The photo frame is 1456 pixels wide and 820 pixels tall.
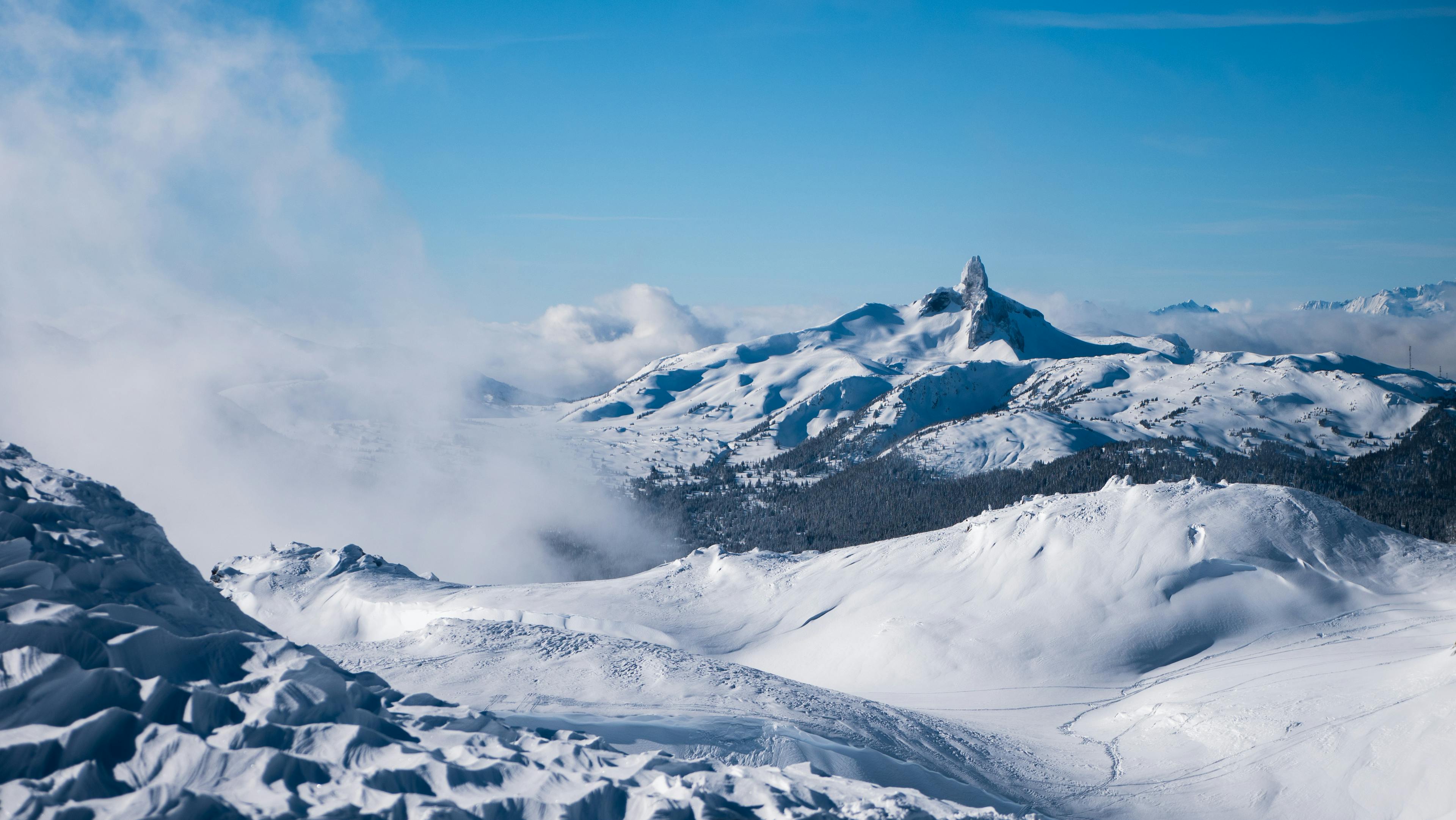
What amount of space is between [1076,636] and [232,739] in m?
42.5

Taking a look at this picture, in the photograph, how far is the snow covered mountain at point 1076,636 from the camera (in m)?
27.9

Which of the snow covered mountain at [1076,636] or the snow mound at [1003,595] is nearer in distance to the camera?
the snow covered mountain at [1076,636]

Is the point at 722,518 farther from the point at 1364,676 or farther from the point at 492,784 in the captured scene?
the point at 492,784

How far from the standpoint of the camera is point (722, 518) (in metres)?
173

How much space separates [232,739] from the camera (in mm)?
11883

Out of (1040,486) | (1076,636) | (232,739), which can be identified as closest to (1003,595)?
(1076,636)

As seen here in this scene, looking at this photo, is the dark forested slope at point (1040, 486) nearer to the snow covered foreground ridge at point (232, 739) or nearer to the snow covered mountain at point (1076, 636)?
the snow covered mountain at point (1076, 636)

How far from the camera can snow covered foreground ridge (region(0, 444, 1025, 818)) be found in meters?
10.9

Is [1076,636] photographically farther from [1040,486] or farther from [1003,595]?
[1040,486]

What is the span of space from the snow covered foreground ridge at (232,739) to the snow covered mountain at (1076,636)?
9962 millimetres

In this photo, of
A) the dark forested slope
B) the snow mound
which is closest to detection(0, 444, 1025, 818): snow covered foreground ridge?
the snow mound

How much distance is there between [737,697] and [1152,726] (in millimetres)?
17876

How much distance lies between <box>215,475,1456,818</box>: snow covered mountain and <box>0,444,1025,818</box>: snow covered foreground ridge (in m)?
9.96

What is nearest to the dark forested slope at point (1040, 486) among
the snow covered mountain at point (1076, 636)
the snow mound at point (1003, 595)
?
the snow mound at point (1003, 595)
